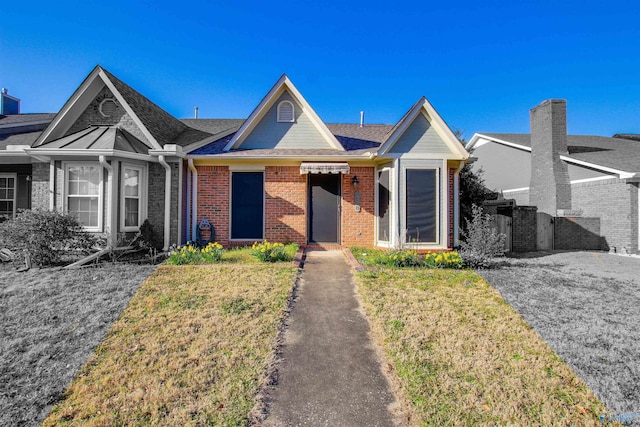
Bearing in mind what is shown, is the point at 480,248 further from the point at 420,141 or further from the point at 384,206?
the point at 420,141

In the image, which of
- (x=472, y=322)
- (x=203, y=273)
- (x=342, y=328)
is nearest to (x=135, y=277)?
(x=203, y=273)

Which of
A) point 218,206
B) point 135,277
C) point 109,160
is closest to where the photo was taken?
point 135,277

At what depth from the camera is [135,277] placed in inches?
321

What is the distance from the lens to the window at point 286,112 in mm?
12945

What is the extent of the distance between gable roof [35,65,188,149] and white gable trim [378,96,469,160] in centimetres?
874

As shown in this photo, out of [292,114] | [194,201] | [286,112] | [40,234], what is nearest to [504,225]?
[292,114]

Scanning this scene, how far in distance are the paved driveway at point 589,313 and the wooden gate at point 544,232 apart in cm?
346

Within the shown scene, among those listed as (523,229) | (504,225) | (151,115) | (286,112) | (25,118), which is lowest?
(523,229)

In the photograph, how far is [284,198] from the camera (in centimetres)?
1233

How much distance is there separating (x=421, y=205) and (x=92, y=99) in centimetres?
1361

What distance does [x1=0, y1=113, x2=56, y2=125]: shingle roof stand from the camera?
1543 cm

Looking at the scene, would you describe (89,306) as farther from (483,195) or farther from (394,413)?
(483,195)

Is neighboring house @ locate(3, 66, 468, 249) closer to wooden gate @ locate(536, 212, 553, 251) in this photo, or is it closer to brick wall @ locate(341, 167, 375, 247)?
brick wall @ locate(341, 167, 375, 247)

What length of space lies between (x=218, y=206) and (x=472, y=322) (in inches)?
386
